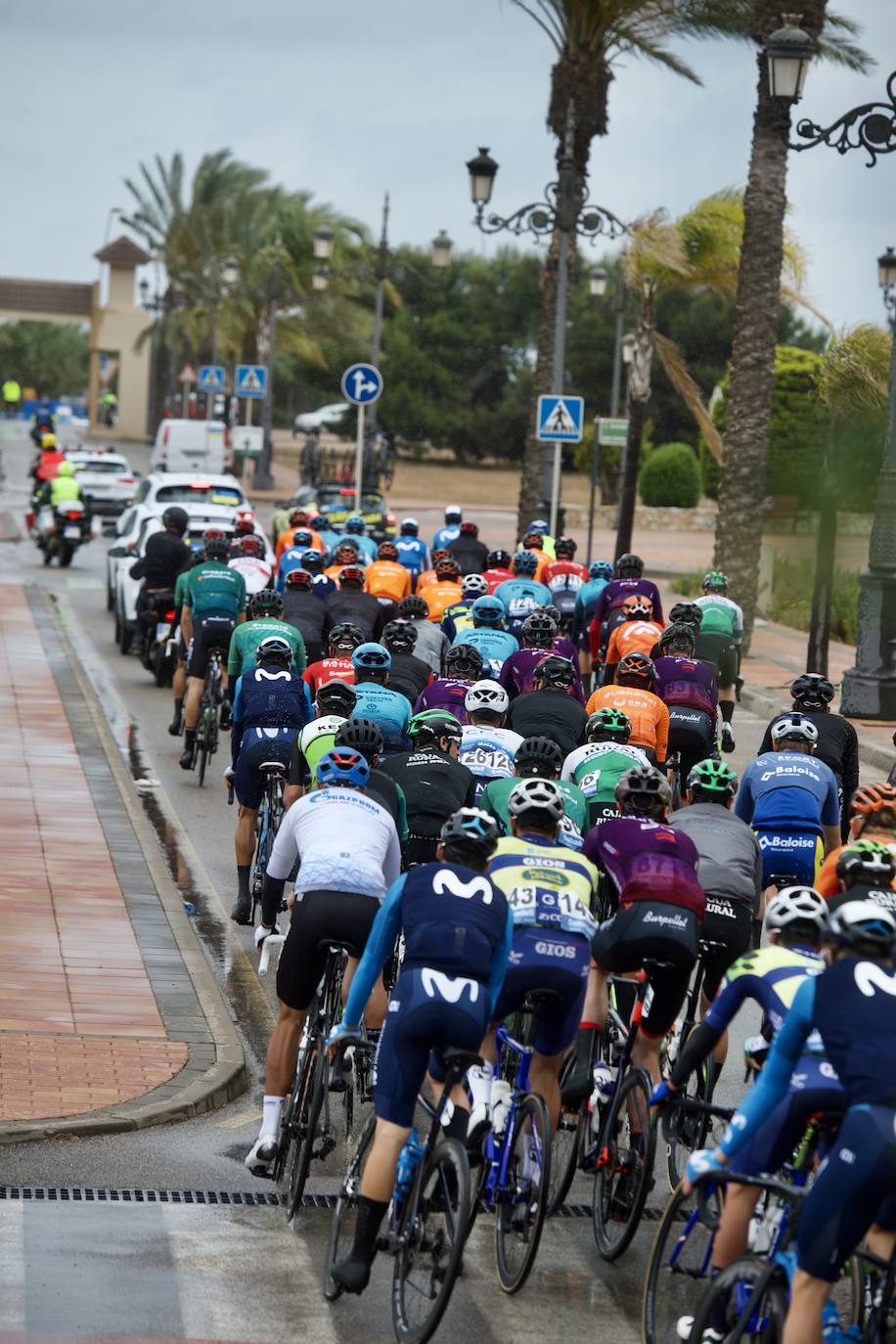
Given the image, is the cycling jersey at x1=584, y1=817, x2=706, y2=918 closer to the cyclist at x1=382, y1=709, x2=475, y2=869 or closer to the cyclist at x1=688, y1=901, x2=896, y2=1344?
the cyclist at x1=382, y1=709, x2=475, y2=869

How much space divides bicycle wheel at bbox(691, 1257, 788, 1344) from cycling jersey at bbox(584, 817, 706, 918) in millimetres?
2023

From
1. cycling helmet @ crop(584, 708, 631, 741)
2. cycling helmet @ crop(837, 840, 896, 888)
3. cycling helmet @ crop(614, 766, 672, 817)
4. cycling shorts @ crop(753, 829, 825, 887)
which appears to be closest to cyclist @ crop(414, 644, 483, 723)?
cycling helmet @ crop(584, 708, 631, 741)

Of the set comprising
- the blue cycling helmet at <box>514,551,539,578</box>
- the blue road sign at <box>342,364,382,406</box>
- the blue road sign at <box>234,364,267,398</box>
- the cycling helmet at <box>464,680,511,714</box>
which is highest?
the blue road sign at <box>234,364,267,398</box>

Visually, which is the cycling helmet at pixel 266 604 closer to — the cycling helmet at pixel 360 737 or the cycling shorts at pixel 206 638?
the cycling shorts at pixel 206 638

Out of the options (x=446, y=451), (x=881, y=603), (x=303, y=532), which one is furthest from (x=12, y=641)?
(x=446, y=451)

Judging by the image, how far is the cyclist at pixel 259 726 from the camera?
12078 mm

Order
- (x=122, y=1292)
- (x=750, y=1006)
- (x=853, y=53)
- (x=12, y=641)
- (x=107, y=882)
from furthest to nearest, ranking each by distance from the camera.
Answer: (x=853, y=53) < (x=12, y=641) < (x=107, y=882) < (x=750, y=1006) < (x=122, y=1292)

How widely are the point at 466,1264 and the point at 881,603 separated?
13633 millimetres

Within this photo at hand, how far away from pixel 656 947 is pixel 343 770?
55.8 inches

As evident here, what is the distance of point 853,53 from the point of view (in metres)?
33.7

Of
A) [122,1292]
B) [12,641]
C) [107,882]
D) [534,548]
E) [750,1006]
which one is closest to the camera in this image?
[122,1292]

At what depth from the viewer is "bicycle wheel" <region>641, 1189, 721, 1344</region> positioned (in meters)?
6.43

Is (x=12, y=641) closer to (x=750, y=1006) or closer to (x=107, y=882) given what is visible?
(x=107, y=882)

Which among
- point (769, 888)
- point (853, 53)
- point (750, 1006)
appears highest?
point (853, 53)
